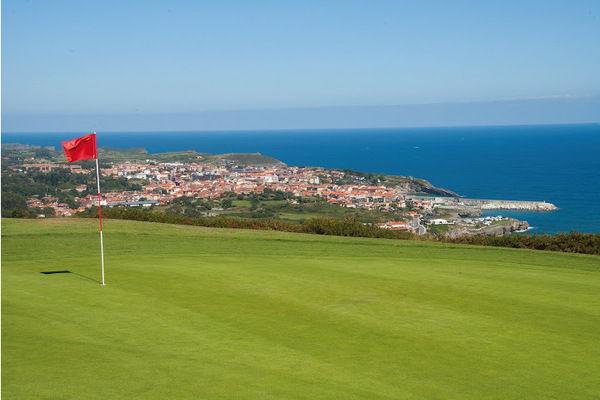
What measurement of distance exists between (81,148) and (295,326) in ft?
18.6

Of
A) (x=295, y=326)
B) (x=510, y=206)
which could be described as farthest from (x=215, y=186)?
(x=295, y=326)

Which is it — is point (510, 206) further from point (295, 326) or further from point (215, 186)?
point (295, 326)

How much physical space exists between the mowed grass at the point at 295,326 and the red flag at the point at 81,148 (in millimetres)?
2407

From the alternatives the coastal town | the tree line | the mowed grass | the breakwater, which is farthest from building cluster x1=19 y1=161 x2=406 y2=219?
the mowed grass

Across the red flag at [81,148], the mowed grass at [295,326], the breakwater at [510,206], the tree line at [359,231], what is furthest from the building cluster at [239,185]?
the red flag at [81,148]

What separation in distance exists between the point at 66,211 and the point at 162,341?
26.3m

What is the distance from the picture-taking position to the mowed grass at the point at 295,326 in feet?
26.2

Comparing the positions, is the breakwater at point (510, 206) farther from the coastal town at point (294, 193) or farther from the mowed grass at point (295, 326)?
the mowed grass at point (295, 326)

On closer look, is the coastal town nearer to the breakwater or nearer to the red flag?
the breakwater

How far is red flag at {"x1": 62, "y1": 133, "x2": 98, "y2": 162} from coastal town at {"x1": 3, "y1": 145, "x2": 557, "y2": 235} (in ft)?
64.8

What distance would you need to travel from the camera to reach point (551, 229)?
144ft

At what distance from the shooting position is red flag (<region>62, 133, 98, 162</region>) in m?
13.2

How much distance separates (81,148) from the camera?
528 inches

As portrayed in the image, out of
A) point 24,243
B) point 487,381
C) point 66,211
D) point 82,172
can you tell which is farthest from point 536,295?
point 82,172
